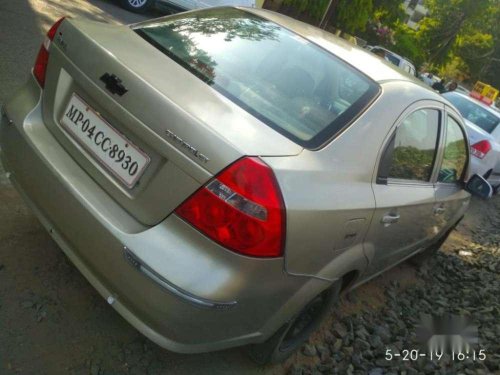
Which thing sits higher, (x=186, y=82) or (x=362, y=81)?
(x=362, y=81)

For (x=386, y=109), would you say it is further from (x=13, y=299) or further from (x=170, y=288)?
(x=13, y=299)

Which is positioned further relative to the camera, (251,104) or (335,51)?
(335,51)

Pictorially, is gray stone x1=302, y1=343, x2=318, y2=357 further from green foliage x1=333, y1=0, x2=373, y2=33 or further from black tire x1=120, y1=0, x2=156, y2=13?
green foliage x1=333, y1=0, x2=373, y2=33

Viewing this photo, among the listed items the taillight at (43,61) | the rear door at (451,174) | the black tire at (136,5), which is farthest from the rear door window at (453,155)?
the black tire at (136,5)

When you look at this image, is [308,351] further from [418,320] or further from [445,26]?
[445,26]

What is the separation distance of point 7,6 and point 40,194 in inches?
242

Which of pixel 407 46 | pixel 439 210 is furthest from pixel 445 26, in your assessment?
pixel 439 210

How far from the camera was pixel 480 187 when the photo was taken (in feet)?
13.4

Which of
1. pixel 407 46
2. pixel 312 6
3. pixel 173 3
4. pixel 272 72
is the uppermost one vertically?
pixel 272 72

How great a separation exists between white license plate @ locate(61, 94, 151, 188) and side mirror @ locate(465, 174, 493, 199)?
10.0ft

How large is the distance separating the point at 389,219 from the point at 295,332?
0.85m

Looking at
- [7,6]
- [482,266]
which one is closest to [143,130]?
[482,266]

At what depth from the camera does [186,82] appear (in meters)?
2.26
